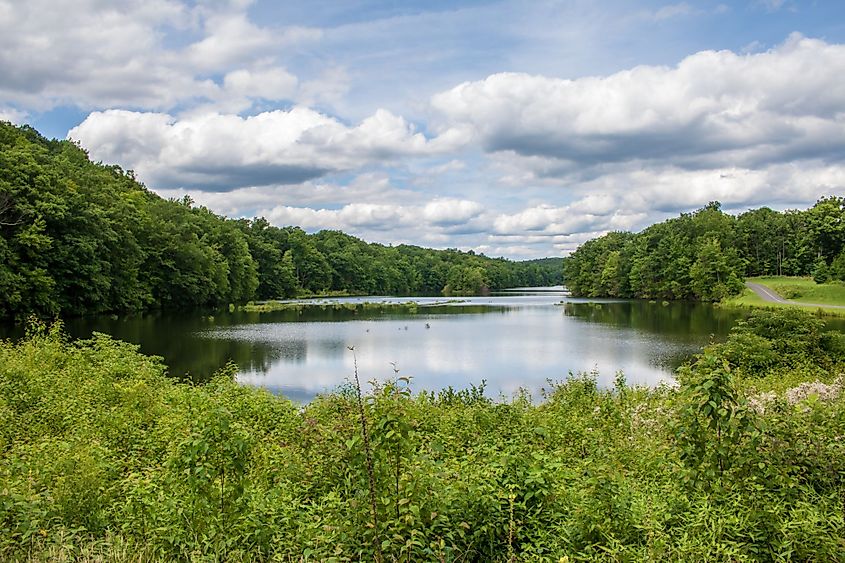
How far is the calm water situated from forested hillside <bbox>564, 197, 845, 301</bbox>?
87.0 ft

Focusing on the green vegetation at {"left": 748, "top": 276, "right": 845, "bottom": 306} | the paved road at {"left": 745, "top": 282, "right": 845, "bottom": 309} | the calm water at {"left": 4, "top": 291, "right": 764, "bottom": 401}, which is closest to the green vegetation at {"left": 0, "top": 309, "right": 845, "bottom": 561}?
the calm water at {"left": 4, "top": 291, "right": 764, "bottom": 401}

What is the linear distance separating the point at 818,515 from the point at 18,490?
7539mm

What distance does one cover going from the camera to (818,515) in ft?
16.6

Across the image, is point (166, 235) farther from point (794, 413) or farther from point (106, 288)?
point (794, 413)

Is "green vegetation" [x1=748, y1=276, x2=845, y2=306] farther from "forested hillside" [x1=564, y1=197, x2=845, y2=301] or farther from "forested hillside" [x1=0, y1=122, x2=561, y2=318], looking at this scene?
"forested hillside" [x1=0, y1=122, x2=561, y2=318]

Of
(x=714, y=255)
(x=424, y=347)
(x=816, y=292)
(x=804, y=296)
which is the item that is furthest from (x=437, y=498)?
(x=714, y=255)

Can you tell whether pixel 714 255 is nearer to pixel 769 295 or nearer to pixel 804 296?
pixel 769 295

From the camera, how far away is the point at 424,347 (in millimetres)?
32188

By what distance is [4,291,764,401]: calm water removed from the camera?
74.6 ft

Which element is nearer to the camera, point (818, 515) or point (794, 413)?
point (818, 515)

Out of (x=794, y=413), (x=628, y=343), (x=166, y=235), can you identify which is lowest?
(x=628, y=343)

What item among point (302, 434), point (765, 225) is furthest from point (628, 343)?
point (765, 225)

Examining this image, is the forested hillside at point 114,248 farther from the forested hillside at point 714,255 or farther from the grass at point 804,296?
the grass at point 804,296

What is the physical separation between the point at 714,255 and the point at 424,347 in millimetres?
57019
